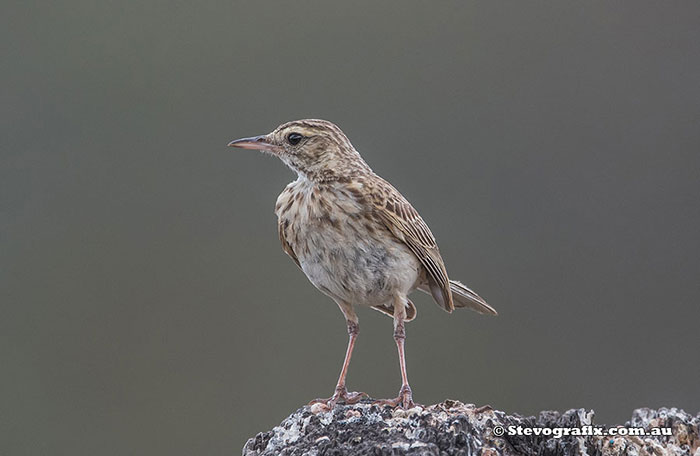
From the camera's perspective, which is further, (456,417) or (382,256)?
(382,256)

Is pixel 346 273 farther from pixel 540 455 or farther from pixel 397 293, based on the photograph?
pixel 540 455

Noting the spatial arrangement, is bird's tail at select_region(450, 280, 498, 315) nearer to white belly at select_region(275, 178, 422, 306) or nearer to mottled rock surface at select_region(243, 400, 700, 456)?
white belly at select_region(275, 178, 422, 306)

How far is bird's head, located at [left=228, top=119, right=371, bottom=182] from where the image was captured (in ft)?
19.7

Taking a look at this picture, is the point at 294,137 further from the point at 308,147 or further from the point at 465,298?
the point at 465,298

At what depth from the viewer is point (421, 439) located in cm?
402

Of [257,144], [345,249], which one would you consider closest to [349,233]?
[345,249]

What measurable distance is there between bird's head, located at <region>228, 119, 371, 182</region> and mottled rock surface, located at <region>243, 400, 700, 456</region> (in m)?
2.01

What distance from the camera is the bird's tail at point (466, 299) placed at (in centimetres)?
623

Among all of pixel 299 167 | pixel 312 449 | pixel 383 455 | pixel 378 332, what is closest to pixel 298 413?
pixel 312 449

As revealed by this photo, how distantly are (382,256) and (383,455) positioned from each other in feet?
6.38

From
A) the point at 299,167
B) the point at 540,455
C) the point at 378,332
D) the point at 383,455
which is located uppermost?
the point at 378,332

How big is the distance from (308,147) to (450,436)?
2.58 meters

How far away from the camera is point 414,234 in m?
5.87

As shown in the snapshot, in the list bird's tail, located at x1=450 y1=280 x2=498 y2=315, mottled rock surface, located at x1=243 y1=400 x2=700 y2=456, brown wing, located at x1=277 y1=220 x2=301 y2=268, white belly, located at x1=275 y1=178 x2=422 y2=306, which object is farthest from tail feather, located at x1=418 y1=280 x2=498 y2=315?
mottled rock surface, located at x1=243 y1=400 x2=700 y2=456
